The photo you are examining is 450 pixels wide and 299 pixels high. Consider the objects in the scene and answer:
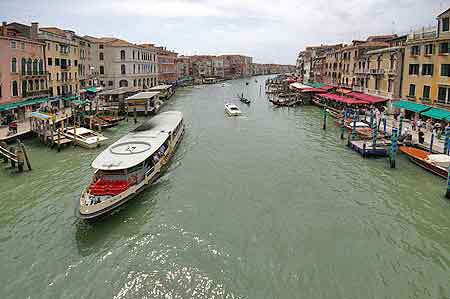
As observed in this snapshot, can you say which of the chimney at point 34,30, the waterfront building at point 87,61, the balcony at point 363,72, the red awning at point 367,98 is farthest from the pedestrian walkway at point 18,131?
the balcony at point 363,72

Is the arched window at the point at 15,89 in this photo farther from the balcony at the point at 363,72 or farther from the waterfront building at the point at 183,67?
the waterfront building at the point at 183,67

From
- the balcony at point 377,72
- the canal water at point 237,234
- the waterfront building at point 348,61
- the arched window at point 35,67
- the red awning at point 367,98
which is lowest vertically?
the canal water at point 237,234

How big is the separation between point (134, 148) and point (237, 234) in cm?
885

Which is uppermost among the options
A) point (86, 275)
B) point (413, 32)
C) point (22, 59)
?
point (413, 32)

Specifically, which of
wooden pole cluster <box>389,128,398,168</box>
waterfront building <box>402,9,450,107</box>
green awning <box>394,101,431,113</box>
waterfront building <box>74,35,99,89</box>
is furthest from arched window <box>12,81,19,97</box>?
waterfront building <box>402,9,450,107</box>

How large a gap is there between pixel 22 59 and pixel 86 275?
31.7 meters

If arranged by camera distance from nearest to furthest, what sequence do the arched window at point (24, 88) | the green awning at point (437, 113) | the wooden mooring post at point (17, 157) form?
the wooden mooring post at point (17, 157) < the green awning at point (437, 113) < the arched window at point (24, 88)

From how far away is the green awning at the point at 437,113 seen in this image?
3000 centimetres

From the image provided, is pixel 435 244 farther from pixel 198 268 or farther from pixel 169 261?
pixel 169 261

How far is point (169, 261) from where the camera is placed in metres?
13.3

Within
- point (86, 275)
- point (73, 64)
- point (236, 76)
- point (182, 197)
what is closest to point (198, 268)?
point (86, 275)

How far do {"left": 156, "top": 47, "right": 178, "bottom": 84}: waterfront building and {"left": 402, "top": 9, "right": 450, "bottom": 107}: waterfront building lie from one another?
65.7 metres

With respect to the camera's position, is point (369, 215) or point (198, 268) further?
point (369, 215)

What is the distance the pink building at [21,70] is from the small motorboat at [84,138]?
6918 millimetres
